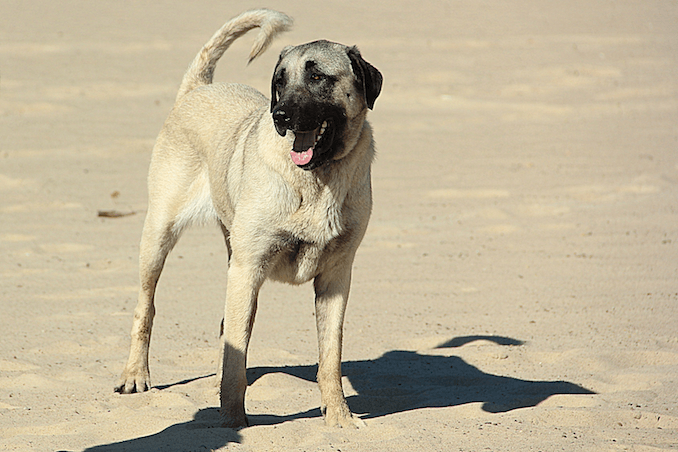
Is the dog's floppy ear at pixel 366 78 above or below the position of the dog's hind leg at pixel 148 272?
above

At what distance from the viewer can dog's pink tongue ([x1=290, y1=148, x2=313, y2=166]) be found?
3.62m

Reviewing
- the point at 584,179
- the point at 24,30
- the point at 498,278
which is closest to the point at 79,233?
the point at 498,278

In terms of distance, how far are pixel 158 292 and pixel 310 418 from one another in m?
2.74

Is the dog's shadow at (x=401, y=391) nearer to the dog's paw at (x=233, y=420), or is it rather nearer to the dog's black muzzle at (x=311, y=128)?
the dog's paw at (x=233, y=420)

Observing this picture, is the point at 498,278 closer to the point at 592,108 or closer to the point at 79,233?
the point at 79,233

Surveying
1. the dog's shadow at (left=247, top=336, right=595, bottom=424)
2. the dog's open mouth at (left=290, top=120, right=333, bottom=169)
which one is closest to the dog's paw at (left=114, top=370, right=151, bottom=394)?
the dog's shadow at (left=247, top=336, right=595, bottom=424)

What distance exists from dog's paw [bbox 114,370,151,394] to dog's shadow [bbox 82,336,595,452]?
0.11m

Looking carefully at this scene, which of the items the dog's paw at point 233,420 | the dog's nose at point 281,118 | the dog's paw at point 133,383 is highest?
the dog's nose at point 281,118

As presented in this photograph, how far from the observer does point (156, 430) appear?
146 inches

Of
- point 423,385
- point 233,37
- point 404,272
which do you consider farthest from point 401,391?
point 233,37

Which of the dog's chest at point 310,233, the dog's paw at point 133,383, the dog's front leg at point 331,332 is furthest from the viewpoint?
the dog's paw at point 133,383

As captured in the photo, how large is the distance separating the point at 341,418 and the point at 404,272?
10.2ft

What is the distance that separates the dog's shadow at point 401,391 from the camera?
3.59 meters

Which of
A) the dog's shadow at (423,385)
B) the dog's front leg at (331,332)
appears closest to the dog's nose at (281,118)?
the dog's front leg at (331,332)
